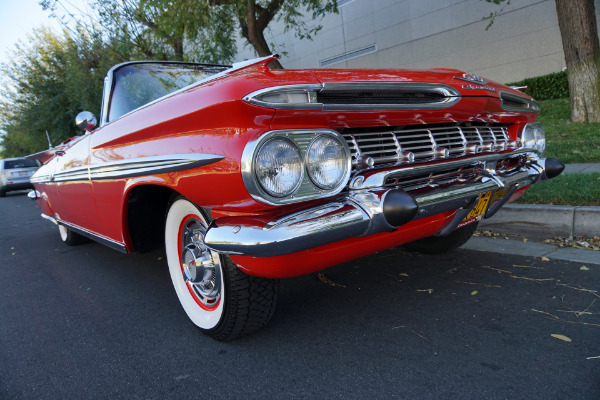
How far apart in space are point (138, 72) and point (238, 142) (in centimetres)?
207

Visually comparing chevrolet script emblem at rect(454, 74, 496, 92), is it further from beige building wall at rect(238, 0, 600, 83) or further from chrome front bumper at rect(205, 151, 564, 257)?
beige building wall at rect(238, 0, 600, 83)

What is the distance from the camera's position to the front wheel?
82.0 inches

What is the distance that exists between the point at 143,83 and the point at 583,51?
7.56 meters

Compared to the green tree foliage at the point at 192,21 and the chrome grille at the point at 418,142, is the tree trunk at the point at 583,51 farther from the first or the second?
the chrome grille at the point at 418,142

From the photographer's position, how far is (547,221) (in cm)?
369

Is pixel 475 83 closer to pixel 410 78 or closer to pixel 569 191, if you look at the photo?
pixel 410 78

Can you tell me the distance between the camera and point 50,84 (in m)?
22.7

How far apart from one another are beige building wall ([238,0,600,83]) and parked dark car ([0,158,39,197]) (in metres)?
11.3

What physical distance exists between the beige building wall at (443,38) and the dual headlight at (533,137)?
10.1m

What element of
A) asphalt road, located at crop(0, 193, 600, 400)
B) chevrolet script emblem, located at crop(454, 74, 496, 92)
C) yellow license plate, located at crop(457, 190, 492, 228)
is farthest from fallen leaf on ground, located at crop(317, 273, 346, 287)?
chevrolet script emblem, located at crop(454, 74, 496, 92)

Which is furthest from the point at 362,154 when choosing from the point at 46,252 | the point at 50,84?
the point at 50,84

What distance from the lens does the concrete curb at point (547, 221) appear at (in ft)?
11.4

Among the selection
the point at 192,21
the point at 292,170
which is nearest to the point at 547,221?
the point at 292,170

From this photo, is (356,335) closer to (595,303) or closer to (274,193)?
(274,193)
